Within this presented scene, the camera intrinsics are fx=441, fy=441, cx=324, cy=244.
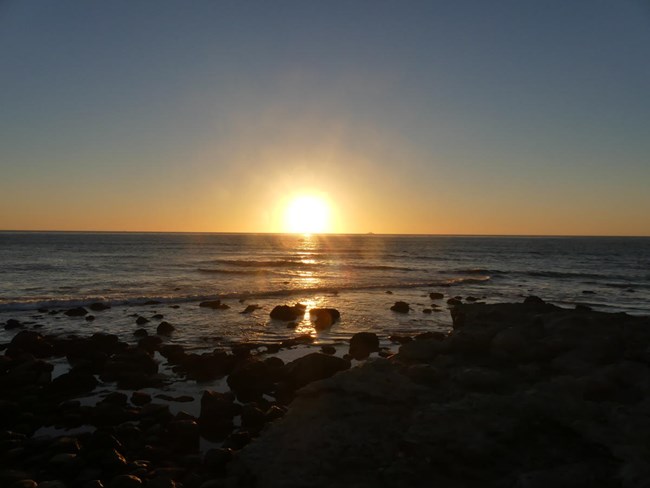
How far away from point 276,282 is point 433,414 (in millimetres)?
41175

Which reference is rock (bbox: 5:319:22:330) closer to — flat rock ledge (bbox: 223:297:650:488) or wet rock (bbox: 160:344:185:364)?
wet rock (bbox: 160:344:185:364)

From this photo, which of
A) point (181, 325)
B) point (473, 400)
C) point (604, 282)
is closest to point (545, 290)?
point (604, 282)

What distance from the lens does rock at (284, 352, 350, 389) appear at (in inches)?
520

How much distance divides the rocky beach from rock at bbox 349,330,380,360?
3.72 meters

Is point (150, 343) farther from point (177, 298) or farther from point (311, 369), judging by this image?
point (177, 298)

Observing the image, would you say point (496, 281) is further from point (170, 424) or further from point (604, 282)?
point (170, 424)

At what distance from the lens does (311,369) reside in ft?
43.9

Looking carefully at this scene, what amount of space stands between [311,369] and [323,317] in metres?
11.8

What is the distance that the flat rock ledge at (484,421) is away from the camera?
685 cm

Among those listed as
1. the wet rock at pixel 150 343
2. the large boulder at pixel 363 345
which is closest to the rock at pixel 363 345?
the large boulder at pixel 363 345

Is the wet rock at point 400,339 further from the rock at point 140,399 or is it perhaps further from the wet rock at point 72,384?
the wet rock at point 72,384

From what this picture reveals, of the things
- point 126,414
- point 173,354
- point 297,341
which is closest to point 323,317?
point 297,341

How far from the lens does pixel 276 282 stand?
160 ft

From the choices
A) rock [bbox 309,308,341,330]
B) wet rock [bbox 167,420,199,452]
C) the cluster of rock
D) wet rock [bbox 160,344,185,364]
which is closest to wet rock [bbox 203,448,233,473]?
the cluster of rock
